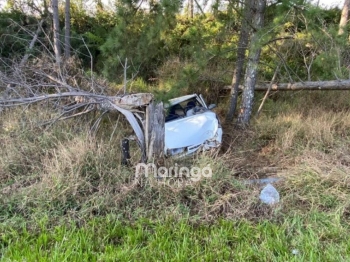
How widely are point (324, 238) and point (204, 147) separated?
189cm

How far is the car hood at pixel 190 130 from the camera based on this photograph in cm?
379

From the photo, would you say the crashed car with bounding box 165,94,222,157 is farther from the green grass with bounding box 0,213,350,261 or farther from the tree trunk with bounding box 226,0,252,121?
the green grass with bounding box 0,213,350,261

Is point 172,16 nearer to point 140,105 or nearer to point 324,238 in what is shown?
point 140,105

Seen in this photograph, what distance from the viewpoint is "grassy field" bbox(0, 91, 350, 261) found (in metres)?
2.13

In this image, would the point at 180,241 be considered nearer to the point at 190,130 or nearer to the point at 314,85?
the point at 190,130

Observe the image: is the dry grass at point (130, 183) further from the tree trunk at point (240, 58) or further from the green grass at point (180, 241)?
the tree trunk at point (240, 58)

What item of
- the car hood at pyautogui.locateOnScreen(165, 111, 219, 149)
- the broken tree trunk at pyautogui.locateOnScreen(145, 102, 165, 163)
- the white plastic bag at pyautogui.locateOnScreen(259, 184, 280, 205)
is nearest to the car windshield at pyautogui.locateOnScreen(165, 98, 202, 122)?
the car hood at pyautogui.locateOnScreen(165, 111, 219, 149)

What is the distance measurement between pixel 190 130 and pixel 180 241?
1.91 m

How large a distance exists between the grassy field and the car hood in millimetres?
461

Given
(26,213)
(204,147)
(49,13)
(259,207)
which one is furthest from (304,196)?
(49,13)

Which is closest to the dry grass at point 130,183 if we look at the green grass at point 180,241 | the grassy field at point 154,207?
the grassy field at point 154,207

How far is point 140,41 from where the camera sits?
171 inches

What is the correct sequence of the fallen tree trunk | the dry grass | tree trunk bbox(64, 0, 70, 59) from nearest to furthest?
the dry grass
the fallen tree trunk
tree trunk bbox(64, 0, 70, 59)

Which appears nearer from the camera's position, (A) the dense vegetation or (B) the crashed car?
(A) the dense vegetation
